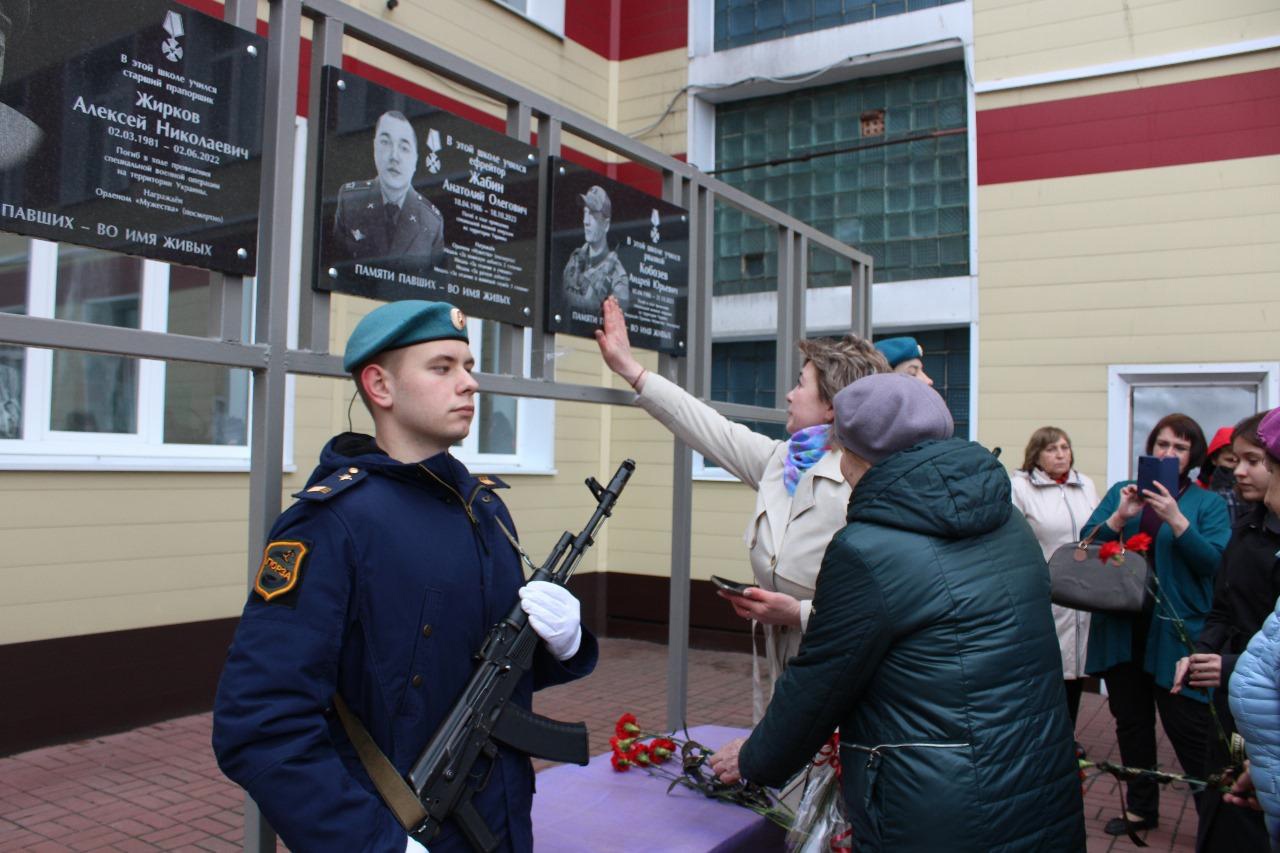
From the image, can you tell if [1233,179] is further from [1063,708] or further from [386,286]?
[386,286]

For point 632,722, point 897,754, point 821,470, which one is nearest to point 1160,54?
point 821,470

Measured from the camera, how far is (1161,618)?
446 cm

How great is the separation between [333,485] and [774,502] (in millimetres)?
1589

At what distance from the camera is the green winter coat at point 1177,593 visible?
174 inches

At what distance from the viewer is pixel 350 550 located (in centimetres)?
179

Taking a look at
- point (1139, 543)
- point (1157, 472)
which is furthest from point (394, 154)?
point (1139, 543)

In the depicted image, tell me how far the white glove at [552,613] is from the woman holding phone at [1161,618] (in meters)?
3.28

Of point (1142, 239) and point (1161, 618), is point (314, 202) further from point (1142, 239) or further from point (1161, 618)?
point (1142, 239)

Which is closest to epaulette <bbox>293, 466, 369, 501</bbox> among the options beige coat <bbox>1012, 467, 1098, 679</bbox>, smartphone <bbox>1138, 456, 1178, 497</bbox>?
smartphone <bbox>1138, 456, 1178, 497</bbox>

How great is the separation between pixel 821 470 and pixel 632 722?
1100mm

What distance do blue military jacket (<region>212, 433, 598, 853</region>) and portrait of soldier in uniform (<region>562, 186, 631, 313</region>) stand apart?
1.24m

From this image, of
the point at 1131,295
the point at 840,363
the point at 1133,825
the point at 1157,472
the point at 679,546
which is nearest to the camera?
the point at 840,363

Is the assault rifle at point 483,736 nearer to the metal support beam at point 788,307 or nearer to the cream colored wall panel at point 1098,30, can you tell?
the metal support beam at point 788,307

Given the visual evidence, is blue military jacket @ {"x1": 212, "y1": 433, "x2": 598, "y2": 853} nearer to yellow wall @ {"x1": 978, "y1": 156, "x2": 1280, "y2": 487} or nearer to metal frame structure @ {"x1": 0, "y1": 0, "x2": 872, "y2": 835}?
metal frame structure @ {"x1": 0, "y1": 0, "x2": 872, "y2": 835}
